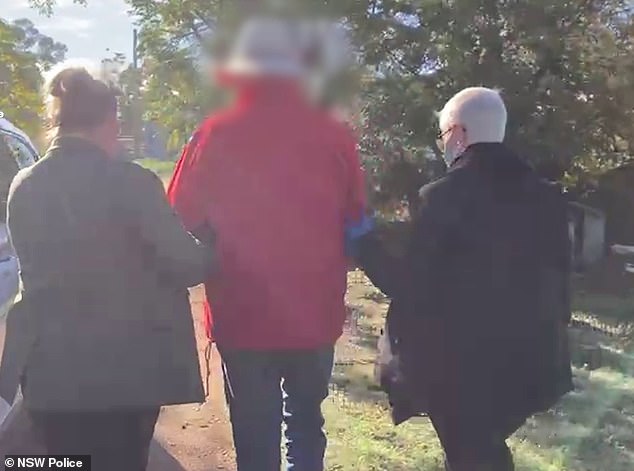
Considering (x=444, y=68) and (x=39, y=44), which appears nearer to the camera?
(x=39, y=44)

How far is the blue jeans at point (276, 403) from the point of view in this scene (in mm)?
2670

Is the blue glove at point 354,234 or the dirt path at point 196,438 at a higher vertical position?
the blue glove at point 354,234

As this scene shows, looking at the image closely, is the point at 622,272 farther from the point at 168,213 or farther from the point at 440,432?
the point at 168,213

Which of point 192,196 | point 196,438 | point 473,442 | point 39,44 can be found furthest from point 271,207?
point 39,44

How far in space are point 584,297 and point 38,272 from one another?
278 inches

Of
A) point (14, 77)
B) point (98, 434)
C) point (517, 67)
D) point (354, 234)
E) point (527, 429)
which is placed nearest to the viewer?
point (98, 434)

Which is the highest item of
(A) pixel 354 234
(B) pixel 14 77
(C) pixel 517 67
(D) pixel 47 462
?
(C) pixel 517 67

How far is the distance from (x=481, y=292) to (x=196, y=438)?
2069mm

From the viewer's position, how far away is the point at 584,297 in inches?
337

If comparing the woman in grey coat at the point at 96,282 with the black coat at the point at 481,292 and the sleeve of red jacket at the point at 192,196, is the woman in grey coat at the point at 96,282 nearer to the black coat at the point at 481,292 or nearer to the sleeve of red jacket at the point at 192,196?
the sleeve of red jacket at the point at 192,196

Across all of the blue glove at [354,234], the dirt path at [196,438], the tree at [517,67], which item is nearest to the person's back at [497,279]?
the blue glove at [354,234]

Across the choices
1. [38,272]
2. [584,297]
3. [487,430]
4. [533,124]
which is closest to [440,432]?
[487,430]

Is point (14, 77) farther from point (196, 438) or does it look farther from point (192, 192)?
point (192, 192)

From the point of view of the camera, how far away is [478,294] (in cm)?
258
